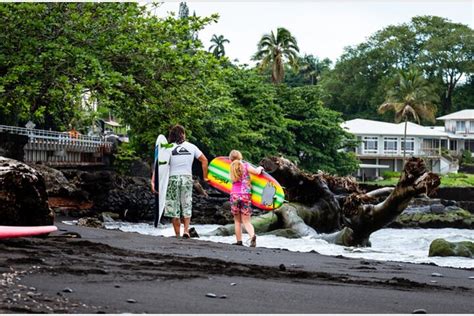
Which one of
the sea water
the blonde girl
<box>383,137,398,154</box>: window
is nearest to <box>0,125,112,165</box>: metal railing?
the sea water

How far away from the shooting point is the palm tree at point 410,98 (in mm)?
96062

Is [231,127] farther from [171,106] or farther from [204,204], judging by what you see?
[171,106]

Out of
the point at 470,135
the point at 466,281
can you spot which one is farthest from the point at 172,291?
the point at 470,135

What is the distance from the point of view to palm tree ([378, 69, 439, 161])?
9606 centimetres

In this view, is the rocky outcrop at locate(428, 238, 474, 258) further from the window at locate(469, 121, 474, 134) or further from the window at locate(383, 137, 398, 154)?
the window at locate(469, 121, 474, 134)

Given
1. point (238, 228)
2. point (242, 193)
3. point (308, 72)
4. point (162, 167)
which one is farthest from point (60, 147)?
point (308, 72)

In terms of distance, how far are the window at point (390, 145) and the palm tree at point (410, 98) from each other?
7.49 feet

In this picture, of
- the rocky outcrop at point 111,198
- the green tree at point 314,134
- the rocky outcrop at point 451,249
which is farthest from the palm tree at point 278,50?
the rocky outcrop at point 451,249

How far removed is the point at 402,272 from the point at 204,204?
26.9 m

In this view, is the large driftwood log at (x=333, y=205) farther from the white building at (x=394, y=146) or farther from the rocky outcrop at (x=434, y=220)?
the white building at (x=394, y=146)

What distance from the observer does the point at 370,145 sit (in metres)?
101

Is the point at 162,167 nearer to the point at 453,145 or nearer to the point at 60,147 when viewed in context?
the point at 60,147

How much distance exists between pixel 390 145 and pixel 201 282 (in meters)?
94.3

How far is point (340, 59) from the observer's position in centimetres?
11369
